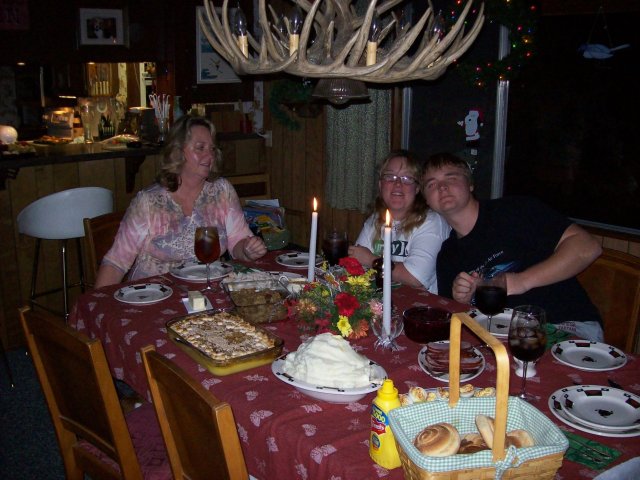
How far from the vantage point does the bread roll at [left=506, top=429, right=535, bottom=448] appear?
1.18 m

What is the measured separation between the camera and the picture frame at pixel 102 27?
4.98 metres

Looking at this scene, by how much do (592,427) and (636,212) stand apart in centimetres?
251

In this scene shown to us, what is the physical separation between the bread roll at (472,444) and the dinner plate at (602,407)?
334 mm

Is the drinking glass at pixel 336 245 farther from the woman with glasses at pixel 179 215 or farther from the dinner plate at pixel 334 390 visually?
the dinner plate at pixel 334 390

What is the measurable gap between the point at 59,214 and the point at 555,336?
8.24 feet

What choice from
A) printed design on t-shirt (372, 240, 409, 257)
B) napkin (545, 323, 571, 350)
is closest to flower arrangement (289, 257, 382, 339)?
napkin (545, 323, 571, 350)

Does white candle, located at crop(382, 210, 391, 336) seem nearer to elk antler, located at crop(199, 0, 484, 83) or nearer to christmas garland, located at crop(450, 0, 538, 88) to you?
elk antler, located at crop(199, 0, 484, 83)

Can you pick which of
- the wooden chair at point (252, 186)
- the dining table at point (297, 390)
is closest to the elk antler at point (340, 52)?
the dining table at point (297, 390)

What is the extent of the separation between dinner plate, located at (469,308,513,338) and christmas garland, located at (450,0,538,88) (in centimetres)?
209

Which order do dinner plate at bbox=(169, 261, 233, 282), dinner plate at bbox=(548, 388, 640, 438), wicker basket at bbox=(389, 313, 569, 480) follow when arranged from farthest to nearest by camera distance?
dinner plate at bbox=(169, 261, 233, 282)
dinner plate at bbox=(548, 388, 640, 438)
wicker basket at bbox=(389, 313, 569, 480)

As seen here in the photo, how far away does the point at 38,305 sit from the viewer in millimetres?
3652

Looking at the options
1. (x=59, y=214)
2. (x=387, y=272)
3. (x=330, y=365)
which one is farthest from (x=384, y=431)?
(x=59, y=214)

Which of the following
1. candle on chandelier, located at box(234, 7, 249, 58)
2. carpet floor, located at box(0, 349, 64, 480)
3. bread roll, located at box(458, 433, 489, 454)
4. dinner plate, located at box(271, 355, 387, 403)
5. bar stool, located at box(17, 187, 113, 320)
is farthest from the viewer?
bar stool, located at box(17, 187, 113, 320)

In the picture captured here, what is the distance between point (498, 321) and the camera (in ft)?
6.72
